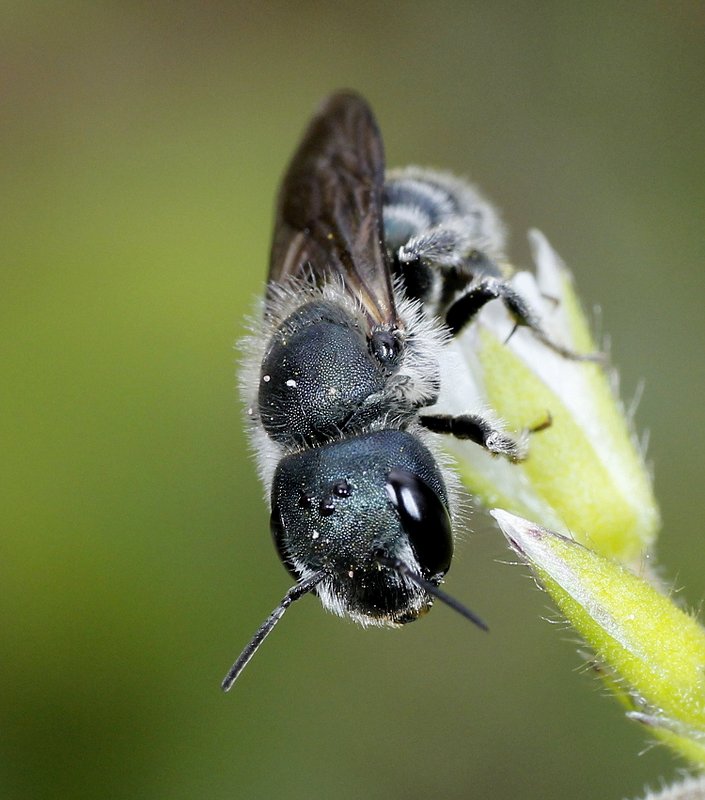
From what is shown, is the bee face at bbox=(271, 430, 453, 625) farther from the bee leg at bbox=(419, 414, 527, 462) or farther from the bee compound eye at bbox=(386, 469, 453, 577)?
the bee leg at bbox=(419, 414, 527, 462)

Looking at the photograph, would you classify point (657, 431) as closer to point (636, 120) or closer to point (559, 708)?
point (559, 708)

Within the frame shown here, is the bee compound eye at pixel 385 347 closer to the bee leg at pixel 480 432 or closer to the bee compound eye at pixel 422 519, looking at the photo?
the bee leg at pixel 480 432

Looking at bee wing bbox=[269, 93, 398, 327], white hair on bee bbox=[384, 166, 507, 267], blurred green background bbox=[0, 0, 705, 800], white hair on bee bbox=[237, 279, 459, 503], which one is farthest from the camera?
blurred green background bbox=[0, 0, 705, 800]

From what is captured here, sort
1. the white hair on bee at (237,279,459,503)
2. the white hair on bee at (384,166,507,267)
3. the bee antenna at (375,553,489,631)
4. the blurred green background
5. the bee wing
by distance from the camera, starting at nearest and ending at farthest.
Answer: the bee antenna at (375,553,489,631) < the white hair on bee at (237,279,459,503) < the bee wing < the white hair on bee at (384,166,507,267) < the blurred green background

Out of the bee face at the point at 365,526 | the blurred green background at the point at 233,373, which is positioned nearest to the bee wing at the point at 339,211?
the bee face at the point at 365,526

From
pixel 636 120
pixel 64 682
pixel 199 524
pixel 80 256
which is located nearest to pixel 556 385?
pixel 199 524

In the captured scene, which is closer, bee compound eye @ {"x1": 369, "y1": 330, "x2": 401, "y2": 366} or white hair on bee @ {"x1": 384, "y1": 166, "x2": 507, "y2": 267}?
bee compound eye @ {"x1": 369, "y1": 330, "x2": 401, "y2": 366}

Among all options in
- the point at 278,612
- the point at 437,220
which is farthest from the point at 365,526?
the point at 437,220

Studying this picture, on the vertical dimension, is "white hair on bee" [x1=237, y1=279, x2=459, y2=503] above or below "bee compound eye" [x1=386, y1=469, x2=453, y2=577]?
above

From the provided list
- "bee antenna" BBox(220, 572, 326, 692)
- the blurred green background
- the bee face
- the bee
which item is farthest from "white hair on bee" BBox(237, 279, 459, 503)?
the blurred green background
